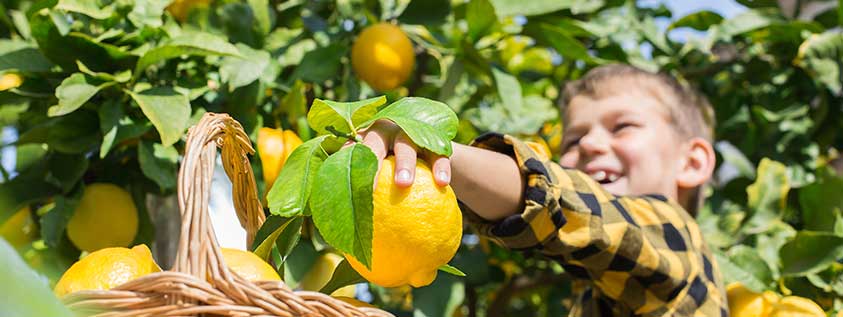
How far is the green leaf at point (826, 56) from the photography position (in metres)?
1.48

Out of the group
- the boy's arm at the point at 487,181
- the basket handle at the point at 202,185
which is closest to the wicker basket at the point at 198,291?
the basket handle at the point at 202,185

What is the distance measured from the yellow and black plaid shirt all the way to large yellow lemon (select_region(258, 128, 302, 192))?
9.0 inches

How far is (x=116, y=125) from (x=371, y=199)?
0.52 m

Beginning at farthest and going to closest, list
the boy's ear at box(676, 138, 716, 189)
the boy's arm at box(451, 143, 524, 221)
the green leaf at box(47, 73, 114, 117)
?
the boy's ear at box(676, 138, 716, 189)
the green leaf at box(47, 73, 114, 117)
the boy's arm at box(451, 143, 524, 221)

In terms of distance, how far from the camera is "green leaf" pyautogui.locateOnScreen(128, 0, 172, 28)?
1.05 m

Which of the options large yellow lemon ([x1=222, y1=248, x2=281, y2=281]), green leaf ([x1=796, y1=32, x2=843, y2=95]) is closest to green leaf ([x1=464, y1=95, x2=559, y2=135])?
green leaf ([x1=796, y1=32, x2=843, y2=95])

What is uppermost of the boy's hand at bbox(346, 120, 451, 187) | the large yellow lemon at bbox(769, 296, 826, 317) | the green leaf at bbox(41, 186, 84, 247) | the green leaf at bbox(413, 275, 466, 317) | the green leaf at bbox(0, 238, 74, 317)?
the green leaf at bbox(0, 238, 74, 317)

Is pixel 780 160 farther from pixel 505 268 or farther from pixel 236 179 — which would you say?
pixel 236 179

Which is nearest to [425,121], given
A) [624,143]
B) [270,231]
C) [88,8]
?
[270,231]

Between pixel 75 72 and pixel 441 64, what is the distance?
672 mm

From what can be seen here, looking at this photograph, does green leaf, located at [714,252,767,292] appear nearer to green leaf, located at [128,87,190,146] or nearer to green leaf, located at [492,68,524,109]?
green leaf, located at [492,68,524,109]

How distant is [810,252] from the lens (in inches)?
46.3

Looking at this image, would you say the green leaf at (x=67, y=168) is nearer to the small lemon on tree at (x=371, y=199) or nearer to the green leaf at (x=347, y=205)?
the small lemon on tree at (x=371, y=199)

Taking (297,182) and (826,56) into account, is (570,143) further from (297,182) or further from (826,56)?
(297,182)
